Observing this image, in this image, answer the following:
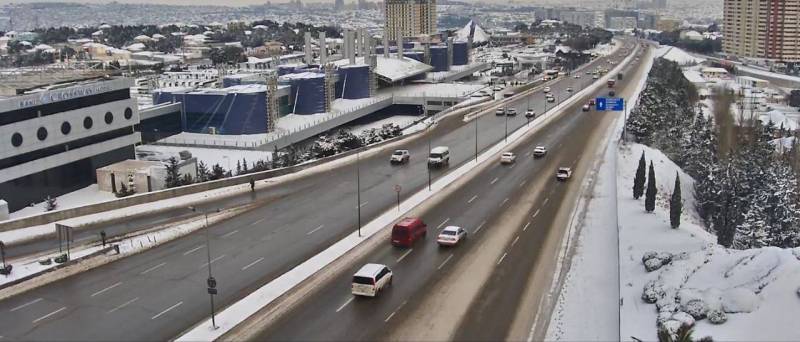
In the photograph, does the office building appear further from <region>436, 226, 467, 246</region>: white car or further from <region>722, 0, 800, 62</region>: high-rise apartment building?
<region>722, 0, 800, 62</region>: high-rise apartment building

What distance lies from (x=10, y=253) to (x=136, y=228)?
483cm

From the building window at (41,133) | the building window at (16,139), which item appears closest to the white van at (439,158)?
the building window at (41,133)

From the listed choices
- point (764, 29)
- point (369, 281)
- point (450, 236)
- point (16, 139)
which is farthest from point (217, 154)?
point (764, 29)

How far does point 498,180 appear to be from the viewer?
41594 millimetres

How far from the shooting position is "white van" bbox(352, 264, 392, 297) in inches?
926

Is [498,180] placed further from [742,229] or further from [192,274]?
[192,274]

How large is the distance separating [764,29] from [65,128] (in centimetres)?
16423

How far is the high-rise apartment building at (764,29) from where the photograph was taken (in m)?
164

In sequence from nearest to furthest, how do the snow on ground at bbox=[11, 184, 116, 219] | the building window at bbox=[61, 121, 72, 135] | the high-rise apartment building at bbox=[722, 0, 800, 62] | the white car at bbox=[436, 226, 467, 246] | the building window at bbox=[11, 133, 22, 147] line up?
1. the white car at bbox=[436, 226, 467, 246]
2. the snow on ground at bbox=[11, 184, 116, 219]
3. the building window at bbox=[11, 133, 22, 147]
4. the building window at bbox=[61, 121, 72, 135]
5. the high-rise apartment building at bbox=[722, 0, 800, 62]

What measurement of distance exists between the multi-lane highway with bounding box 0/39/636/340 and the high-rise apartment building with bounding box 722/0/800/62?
5579 inches

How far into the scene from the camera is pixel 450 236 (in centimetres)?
2912

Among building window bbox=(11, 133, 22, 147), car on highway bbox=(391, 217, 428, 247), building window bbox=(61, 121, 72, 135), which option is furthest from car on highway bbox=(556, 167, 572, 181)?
building window bbox=(11, 133, 22, 147)

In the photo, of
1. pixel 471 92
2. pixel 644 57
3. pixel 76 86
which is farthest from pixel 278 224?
pixel 644 57

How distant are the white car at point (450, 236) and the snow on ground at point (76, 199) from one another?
59.4 ft
